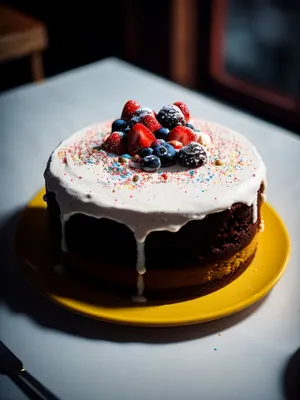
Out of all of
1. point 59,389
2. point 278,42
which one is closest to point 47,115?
point 59,389

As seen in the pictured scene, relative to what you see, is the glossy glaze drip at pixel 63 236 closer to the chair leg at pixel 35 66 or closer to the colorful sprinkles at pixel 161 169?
the colorful sprinkles at pixel 161 169

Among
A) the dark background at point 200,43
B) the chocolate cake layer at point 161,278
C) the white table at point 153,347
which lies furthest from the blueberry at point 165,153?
the dark background at point 200,43

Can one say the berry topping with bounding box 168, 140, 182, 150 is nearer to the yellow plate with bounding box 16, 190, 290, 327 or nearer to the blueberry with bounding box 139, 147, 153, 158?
the blueberry with bounding box 139, 147, 153, 158

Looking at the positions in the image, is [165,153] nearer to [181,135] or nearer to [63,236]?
[181,135]

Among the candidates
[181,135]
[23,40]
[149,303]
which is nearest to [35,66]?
[23,40]

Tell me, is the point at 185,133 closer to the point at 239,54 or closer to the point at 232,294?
the point at 232,294

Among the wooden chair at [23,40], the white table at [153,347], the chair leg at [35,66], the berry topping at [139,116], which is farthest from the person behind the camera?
the chair leg at [35,66]
